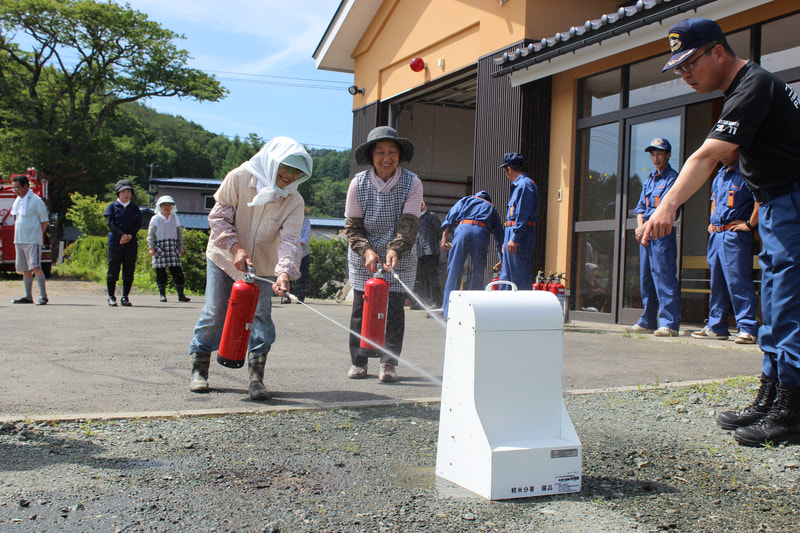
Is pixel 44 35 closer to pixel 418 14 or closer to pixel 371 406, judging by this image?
pixel 418 14

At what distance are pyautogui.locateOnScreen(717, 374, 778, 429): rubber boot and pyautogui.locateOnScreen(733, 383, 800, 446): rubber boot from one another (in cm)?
15

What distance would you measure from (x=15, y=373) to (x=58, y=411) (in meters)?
1.42

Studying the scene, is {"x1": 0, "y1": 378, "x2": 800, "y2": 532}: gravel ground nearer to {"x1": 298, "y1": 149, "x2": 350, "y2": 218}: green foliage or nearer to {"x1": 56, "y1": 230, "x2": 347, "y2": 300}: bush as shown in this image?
{"x1": 56, "y1": 230, "x2": 347, "y2": 300}: bush

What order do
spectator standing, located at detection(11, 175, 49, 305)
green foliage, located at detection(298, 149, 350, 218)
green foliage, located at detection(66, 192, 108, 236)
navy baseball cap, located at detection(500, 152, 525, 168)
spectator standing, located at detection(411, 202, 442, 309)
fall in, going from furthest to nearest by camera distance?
green foliage, located at detection(298, 149, 350, 218)
green foliage, located at detection(66, 192, 108, 236)
spectator standing, located at detection(411, 202, 442, 309)
spectator standing, located at detection(11, 175, 49, 305)
navy baseball cap, located at detection(500, 152, 525, 168)

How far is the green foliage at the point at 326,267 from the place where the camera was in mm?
16922

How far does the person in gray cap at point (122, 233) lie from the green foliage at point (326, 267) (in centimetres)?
624

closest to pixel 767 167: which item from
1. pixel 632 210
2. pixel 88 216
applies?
pixel 632 210

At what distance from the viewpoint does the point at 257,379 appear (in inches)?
175

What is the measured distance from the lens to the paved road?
423cm

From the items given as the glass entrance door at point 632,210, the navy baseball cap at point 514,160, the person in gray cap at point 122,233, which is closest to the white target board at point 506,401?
the navy baseball cap at point 514,160

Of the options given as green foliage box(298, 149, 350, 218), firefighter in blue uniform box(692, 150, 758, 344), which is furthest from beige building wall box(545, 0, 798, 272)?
green foliage box(298, 149, 350, 218)

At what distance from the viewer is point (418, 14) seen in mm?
14695

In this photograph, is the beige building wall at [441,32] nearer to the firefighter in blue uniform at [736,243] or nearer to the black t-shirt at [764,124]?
the firefighter in blue uniform at [736,243]

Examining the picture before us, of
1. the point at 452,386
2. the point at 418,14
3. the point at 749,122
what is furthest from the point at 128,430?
the point at 418,14
